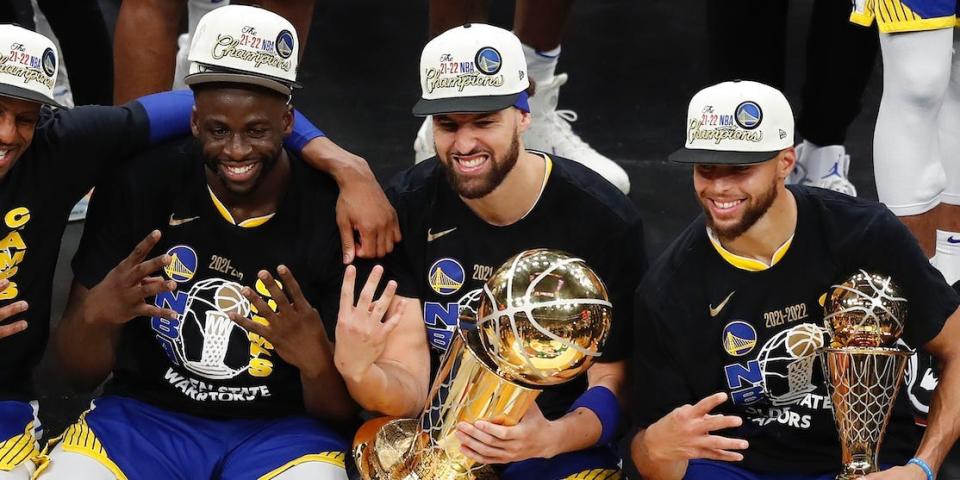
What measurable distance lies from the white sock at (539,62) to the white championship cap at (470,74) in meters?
1.51

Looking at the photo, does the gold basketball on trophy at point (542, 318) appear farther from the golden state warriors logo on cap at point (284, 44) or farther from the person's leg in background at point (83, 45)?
the person's leg in background at point (83, 45)

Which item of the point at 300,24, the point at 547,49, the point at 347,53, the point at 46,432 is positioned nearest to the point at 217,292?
the point at 46,432

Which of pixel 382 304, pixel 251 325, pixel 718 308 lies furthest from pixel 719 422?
pixel 251 325

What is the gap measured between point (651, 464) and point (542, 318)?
0.48 meters

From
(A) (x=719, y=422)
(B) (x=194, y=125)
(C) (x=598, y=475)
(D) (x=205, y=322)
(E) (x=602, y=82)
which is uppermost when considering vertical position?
(B) (x=194, y=125)

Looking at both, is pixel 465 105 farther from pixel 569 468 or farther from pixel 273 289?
pixel 569 468

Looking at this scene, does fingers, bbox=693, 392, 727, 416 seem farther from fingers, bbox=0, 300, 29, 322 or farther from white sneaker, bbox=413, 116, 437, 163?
white sneaker, bbox=413, 116, 437, 163

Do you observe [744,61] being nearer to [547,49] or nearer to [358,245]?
[547,49]

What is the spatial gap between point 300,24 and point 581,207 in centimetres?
127

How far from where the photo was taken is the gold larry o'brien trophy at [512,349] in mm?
2619

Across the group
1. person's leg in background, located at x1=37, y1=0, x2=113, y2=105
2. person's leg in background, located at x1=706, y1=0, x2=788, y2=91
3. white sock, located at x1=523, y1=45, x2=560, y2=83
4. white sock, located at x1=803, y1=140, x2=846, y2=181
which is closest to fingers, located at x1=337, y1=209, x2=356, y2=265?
white sock, located at x1=523, y1=45, x2=560, y2=83

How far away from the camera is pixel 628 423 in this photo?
3172mm

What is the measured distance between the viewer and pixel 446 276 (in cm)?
322

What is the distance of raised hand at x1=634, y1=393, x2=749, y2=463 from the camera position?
8.80 feet
